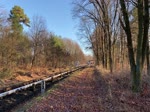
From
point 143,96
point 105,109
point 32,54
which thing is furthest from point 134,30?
point 32,54

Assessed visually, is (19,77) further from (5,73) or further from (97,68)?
(97,68)

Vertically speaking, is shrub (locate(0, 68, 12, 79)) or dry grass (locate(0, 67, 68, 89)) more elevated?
shrub (locate(0, 68, 12, 79))

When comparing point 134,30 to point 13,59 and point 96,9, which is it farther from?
point 13,59

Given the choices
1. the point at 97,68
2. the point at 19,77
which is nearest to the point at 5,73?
the point at 19,77

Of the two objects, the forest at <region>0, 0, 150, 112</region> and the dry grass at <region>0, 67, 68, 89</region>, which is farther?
the dry grass at <region>0, 67, 68, 89</region>

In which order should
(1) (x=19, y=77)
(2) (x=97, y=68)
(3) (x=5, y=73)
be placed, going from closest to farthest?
1. (3) (x=5, y=73)
2. (1) (x=19, y=77)
3. (2) (x=97, y=68)

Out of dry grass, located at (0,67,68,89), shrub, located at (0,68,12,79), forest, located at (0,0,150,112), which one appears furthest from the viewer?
shrub, located at (0,68,12,79)

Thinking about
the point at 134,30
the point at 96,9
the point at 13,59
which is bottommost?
the point at 13,59

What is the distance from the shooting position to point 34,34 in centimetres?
5097

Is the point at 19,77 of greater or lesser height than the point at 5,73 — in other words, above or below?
below

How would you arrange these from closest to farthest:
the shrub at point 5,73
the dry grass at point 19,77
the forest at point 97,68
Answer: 1. the forest at point 97,68
2. the dry grass at point 19,77
3. the shrub at point 5,73

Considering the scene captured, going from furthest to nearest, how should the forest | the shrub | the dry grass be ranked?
the shrub
the dry grass
the forest

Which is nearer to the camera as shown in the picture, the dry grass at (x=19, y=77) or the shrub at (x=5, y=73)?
the dry grass at (x=19, y=77)

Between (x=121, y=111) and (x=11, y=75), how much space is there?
20.6 m
